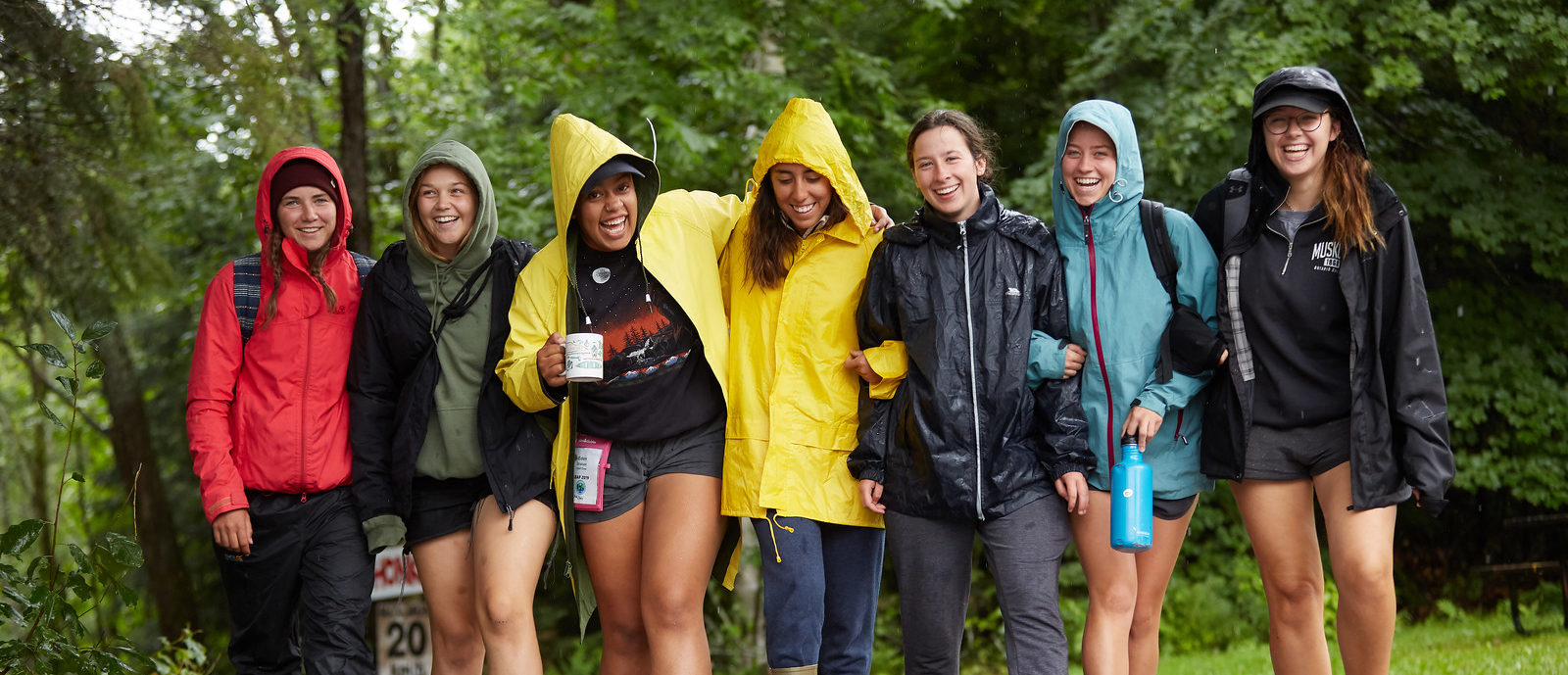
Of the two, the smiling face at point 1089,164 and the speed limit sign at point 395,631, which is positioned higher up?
the smiling face at point 1089,164

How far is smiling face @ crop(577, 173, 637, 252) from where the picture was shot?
3.72 meters

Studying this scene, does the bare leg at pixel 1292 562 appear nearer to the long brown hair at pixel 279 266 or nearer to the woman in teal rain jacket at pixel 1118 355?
the woman in teal rain jacket at pixel 1118 355

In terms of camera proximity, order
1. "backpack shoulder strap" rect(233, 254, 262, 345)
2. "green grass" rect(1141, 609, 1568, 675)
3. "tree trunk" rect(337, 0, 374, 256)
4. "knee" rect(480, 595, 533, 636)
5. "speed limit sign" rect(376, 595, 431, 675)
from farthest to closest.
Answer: "tree trunk" rect(337, 0, 374, 256) → "speed limit sign" rect(376, 595, 431, 675) → "green grass" rect(1141, 609, 1568, 675) → "backpack shoulder strap" rect(233, 254, 262, 345) → "knee" rect(480, 595, 533, 636)

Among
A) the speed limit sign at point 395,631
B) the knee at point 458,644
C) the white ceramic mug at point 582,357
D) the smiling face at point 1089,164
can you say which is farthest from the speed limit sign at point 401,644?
the smiling face at point 1089,164

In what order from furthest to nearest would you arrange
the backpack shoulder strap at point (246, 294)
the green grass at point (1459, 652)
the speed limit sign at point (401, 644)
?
the speed limit sign at point (401, 644) < the green grass at point (1459, 652) < the backpack shoulder strap at point (246, 294)

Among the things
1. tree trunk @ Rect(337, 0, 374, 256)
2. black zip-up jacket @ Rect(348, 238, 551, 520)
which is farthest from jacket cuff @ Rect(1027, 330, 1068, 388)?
tree trunk @ Rect(337, 0, 374, 256)

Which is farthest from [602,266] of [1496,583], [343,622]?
[1496,583]

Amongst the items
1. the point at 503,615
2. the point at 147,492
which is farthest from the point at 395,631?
the point at 147,492

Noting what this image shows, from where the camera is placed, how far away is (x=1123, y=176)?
3.54 metres

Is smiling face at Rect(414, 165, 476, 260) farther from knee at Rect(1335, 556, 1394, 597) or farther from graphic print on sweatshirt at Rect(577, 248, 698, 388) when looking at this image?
knee at Rect(1335, 556, 1394, 597)

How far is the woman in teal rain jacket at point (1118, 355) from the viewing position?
344 cm

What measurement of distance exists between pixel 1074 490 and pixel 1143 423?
0.29 m

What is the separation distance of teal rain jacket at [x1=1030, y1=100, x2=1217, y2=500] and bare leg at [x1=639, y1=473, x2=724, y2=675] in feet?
3.63

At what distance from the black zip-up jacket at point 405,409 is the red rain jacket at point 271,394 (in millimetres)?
83
